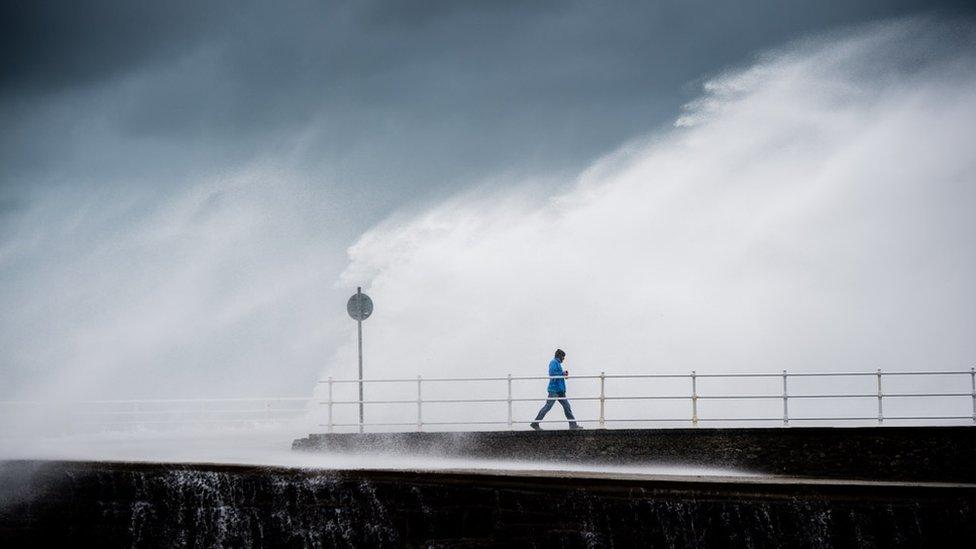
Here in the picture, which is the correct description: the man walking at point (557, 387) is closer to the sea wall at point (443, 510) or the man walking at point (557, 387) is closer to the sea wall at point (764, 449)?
the sea wall at point (764, 449)

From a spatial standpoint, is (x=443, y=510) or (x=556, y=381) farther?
(x=556, y=381)

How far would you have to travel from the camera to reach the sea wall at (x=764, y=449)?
13.8m

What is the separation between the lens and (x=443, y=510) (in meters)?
12.5

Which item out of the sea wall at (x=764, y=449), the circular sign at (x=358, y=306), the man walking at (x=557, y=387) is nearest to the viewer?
the sea wall at (x=764, y=449)

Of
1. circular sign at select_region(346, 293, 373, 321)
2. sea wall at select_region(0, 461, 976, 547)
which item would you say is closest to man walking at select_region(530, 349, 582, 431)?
circular sign at select_region(346, 293, 373, 321)

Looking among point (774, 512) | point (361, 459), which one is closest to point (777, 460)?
point (774, 512)

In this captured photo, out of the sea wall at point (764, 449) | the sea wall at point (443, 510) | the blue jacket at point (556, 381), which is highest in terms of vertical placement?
the blue jacket at point (556, 381)

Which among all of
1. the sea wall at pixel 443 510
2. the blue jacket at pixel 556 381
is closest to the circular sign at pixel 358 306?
the blue jacket at pixel 556 381

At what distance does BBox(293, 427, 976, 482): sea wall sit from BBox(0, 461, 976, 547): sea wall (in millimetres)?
3270

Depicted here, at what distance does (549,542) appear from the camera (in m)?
12.0

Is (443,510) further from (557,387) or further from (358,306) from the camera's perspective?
(358,306)

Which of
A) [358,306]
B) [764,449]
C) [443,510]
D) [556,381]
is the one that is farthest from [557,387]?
[443,510]

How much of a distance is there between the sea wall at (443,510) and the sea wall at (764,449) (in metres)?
3.27

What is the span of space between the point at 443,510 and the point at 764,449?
16.5 ft
